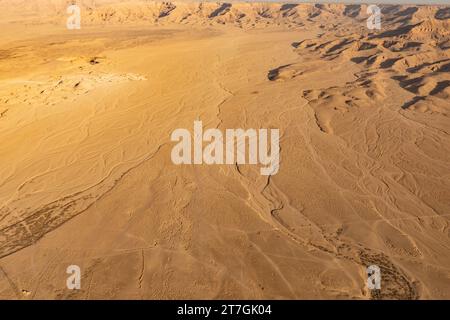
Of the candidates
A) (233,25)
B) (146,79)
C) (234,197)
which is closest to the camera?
(234,197)

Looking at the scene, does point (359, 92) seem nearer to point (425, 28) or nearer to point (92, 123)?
point (92, 123)

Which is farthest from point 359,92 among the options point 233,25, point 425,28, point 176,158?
point 233,25

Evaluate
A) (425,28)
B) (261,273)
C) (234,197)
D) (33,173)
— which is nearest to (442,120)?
(234,197)

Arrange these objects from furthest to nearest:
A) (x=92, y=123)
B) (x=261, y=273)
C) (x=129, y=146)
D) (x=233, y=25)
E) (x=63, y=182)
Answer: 1. (x=233, y=25)
2. (x=92, y=123)
3. (x=129, y=146)
4. (x=63, y=182)
5. (x=261, y=273)

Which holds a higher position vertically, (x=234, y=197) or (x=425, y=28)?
(x=425, y=28)

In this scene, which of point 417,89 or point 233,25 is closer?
point 417,89

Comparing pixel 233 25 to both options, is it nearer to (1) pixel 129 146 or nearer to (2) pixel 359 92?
(2) pixel 359 92
